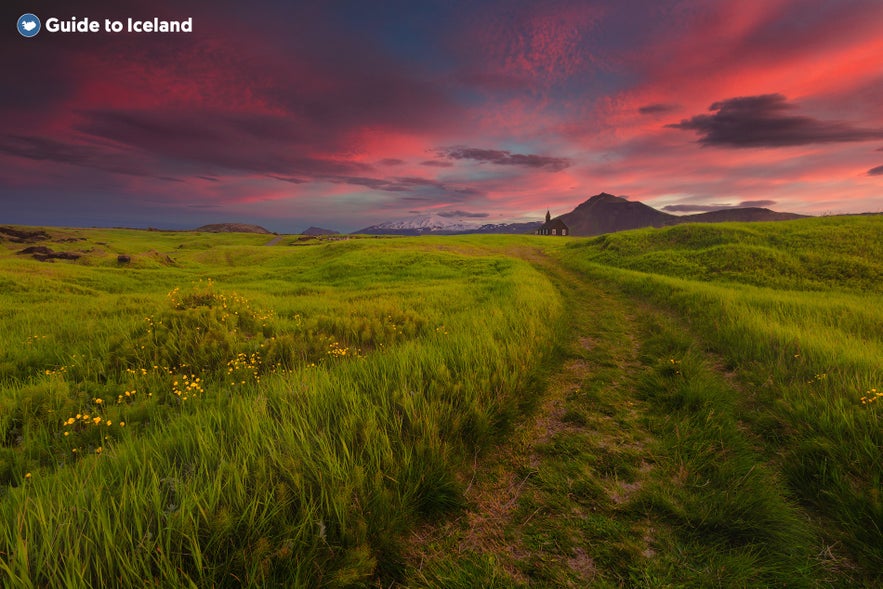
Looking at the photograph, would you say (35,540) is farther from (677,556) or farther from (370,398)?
(677,556)

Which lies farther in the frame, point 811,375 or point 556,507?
point 811,375

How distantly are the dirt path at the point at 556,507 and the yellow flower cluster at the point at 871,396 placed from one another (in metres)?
2.47

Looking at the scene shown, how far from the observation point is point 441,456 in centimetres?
317

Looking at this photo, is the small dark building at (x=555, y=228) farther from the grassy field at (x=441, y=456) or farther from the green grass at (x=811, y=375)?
the grassy field at (x=441, y=456)

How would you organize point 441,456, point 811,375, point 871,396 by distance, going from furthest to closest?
point 811,375 < point 871,396 < point 441,456

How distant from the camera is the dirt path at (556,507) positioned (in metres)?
2.36

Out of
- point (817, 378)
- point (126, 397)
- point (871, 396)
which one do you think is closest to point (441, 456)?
point (126, 397)

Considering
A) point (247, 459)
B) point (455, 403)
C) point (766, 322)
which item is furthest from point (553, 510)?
point (766, 322)

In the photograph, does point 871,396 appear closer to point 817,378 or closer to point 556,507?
point 817,378

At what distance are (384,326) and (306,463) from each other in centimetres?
585

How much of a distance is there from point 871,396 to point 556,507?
4.76 m

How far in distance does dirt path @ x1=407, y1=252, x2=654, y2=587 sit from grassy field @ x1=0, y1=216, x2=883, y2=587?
0.08ft

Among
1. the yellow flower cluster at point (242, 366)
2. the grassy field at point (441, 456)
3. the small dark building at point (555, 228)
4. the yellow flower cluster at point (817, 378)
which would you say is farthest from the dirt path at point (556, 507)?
the small dark building at point (555, 228)

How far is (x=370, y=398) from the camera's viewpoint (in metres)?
3.94
